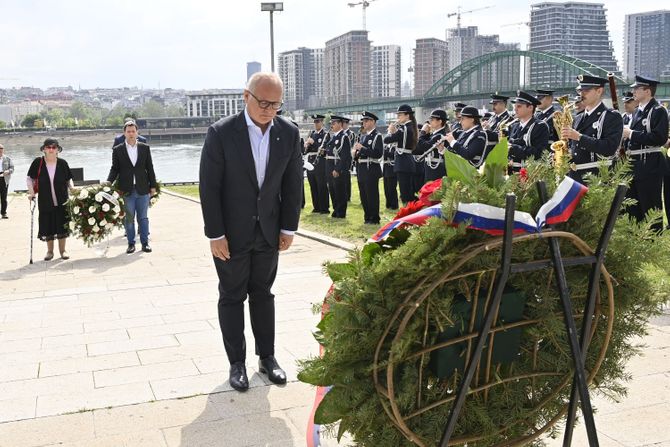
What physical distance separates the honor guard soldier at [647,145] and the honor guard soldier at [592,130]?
60cm

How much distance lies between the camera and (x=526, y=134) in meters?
10.4

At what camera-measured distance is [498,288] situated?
8.51ft

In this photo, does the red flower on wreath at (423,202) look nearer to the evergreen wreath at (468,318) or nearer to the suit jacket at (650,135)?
the evergreen wreath at (468,318)

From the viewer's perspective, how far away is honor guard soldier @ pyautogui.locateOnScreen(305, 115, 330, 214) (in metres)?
16.5

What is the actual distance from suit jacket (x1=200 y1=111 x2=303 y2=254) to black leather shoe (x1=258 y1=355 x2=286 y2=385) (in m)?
0.84

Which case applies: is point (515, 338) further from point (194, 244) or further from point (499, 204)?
point (194, 244)

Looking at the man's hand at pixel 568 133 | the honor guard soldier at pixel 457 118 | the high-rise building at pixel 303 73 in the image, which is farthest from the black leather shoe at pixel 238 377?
the high-rise building at pixel 303 73

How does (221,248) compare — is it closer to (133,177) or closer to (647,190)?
(647,190)

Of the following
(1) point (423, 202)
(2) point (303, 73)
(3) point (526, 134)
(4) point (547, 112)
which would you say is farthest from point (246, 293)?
(2) point (303, 73)

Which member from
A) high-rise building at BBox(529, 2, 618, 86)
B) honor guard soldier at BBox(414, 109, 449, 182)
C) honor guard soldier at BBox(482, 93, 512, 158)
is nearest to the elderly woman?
honor guard soldier at BBox(414, 109, 449, 182)

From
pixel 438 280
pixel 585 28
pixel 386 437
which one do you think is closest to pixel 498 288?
pixel 438 280

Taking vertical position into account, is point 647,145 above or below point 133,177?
above

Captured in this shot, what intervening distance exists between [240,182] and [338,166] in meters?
10.7

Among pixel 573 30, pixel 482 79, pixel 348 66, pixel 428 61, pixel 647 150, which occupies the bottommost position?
pixel 647 150
